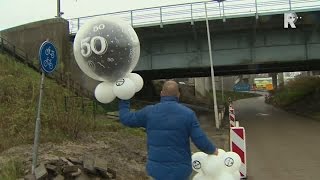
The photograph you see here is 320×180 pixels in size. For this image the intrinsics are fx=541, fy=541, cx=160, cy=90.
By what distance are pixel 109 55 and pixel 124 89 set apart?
16.0 inches

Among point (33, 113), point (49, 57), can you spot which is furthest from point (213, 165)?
point (33, 113)

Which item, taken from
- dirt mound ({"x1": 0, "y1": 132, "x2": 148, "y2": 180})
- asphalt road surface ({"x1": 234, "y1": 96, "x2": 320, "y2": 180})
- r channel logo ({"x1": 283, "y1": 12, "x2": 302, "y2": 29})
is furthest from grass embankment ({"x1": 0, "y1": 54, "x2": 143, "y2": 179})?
r channel logo ({"x1": 283, "y1": 12, "x2": 302, "y2": 29})

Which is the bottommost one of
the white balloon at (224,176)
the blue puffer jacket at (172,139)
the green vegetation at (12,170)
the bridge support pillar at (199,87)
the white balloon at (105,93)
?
the green vegetation at (12,170)

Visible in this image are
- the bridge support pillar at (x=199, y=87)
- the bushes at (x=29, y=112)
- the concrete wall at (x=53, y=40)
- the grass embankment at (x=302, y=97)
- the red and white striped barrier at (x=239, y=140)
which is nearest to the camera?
the red and white striped barrier at (x=239, y=140)

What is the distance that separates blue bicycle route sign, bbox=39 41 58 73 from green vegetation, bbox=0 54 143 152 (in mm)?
4606

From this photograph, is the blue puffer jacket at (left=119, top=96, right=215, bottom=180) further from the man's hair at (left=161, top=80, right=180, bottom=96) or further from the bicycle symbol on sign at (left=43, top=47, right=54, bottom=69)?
the bicycle symbol on sign at (left=43, top=47, right=54, bottom=69)

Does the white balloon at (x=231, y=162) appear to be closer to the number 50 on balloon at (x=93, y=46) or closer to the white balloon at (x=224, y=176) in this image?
the white balloon at (x=224, y=176)

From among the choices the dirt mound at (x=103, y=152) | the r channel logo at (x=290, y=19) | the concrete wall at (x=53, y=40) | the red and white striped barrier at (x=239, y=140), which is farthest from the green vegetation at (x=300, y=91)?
the red and white striped barrier at (x=239, y=140)

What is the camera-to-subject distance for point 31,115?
17.5m

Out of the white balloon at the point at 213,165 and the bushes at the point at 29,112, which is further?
the bushes at the point at 29,112

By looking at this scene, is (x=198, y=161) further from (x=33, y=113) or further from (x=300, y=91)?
(x=300, y=91)

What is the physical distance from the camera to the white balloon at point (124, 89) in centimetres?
588

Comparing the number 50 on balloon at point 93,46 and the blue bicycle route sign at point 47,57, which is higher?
the blue bicycle route sign at point 47,57

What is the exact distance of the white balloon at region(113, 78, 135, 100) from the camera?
5883mm
